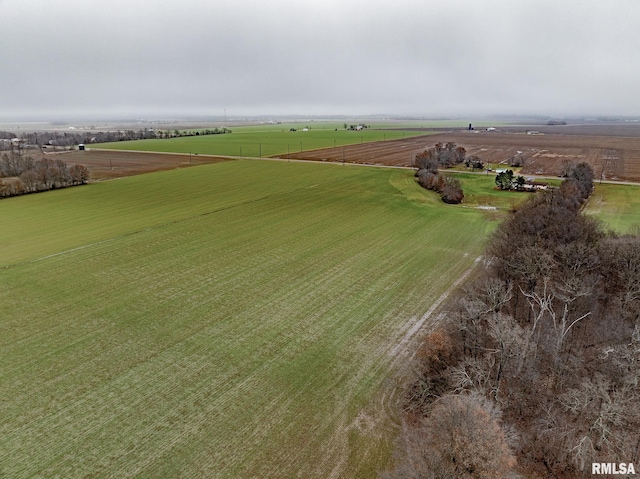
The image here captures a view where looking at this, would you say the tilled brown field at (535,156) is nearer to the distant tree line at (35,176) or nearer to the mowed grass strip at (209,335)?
the mowed grass strip at (209,335)

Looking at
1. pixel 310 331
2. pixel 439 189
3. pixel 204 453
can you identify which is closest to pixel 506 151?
pixel 439 189

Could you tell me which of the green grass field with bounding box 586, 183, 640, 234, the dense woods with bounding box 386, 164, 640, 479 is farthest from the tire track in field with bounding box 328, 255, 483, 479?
the green grass field with bounding box 586, 183, 640, 234

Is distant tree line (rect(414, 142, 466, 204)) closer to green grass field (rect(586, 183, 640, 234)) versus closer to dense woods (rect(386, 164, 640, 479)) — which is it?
green grass field (rect(586, 183, 640, 234))

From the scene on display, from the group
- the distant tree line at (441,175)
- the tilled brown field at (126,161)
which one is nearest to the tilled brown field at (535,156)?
the distant tree line at (441,175)

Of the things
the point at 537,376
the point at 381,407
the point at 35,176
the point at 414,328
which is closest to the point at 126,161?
the point at 35,176

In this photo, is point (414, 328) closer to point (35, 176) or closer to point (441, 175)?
point (441, 175)

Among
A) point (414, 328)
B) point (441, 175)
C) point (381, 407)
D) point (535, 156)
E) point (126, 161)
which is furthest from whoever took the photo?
point (535, 156)
